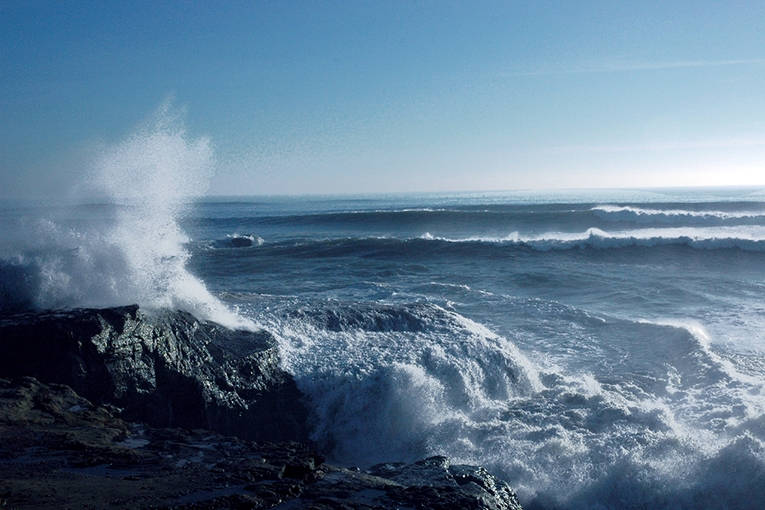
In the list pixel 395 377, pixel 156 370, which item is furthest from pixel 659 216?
pixel 156 370

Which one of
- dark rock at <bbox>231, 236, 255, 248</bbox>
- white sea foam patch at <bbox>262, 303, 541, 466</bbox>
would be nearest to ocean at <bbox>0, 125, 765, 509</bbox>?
white sea foam patch at <bbox>262, 303, 541, 466</bbox>

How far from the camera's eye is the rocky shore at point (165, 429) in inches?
145

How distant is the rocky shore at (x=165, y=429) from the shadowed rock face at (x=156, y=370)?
0.4 inches

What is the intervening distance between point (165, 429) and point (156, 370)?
0.99 metres

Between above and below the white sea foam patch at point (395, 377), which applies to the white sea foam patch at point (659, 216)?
above

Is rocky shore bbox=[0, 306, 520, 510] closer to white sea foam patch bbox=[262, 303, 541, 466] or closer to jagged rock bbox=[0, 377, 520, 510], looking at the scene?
jagged rock bbox=[0, 377, 520, 510]

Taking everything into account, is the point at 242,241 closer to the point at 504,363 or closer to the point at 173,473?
the point at 504,363

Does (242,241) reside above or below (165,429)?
above

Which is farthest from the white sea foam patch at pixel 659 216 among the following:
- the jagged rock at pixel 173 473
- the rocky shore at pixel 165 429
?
the jagged rock at pixel 173 473

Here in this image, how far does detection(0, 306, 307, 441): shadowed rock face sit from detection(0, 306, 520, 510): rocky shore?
11 millimetres

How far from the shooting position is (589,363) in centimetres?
834

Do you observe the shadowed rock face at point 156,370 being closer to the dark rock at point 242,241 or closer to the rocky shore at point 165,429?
the rocky shore at point 165,429

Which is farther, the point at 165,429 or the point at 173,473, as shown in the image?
the point at 165,429

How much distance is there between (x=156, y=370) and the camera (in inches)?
229
